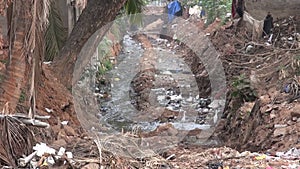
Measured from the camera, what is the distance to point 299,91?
5969mm

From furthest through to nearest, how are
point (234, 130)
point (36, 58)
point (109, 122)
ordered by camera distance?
point (109, 122)
point (234, 130)
point (36, 58)

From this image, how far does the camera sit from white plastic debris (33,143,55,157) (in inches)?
144

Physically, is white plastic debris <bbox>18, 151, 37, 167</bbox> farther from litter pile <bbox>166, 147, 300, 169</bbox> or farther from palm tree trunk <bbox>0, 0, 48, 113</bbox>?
litter pile <bbox>166, 147, 300, 169</bbox>

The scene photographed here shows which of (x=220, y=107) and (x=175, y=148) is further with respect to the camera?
(x=220, y=107)

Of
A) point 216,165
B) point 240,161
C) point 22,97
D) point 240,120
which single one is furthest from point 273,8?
point 22,97

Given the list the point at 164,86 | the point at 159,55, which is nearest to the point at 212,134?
the point at 164,86

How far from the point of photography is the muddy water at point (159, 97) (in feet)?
25.6

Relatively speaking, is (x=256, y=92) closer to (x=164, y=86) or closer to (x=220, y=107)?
(x=220, y=107)

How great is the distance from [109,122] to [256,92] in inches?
94.6

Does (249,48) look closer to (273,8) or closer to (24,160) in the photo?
(273,8)

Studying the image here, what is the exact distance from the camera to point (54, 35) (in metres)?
7.31

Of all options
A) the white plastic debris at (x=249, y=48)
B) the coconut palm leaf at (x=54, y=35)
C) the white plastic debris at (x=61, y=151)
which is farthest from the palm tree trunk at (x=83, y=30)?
the white plastic debris at (x=249, y=48)

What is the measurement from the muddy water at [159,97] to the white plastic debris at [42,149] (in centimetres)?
345

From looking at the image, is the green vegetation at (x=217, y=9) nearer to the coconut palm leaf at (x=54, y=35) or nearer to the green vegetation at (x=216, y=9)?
the green vegetation at (x=216, y=9)
